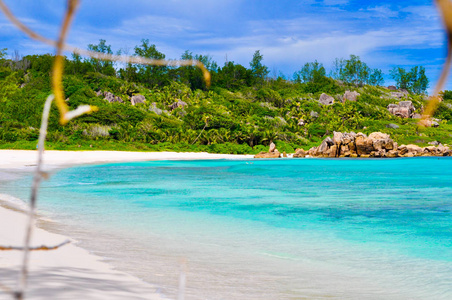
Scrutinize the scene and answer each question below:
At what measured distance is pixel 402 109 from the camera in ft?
346

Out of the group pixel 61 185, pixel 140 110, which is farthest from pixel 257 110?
pixel 61 185

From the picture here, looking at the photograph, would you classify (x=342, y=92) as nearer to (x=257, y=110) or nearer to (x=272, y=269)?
(x=257, y=110)

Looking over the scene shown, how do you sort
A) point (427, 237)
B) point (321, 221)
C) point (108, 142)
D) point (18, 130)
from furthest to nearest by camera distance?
point (108, 142), point (18, 130), point (321, 221), point (427, 237)

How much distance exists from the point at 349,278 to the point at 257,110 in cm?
7779

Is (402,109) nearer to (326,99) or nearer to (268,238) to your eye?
(326,99)

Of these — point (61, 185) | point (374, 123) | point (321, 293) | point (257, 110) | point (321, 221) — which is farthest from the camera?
point (374, 123)

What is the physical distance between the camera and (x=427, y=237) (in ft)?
36.2

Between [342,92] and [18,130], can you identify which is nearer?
[18,130]

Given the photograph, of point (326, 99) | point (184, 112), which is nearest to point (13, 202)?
point (184, 112)

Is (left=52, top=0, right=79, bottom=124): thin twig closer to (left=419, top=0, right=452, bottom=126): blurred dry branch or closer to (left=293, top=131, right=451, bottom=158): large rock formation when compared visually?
(left=419, top=0, right=452, bottom=126): blurred dry branch

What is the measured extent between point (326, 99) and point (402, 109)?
→ 1951 centimetres

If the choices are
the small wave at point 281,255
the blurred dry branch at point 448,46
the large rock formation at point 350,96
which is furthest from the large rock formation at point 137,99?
the blurred dry branch at point 448,46

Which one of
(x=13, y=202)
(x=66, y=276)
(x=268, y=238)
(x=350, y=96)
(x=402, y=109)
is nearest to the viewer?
(x=66, y=276)

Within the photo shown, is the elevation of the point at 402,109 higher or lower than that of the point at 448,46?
higher
